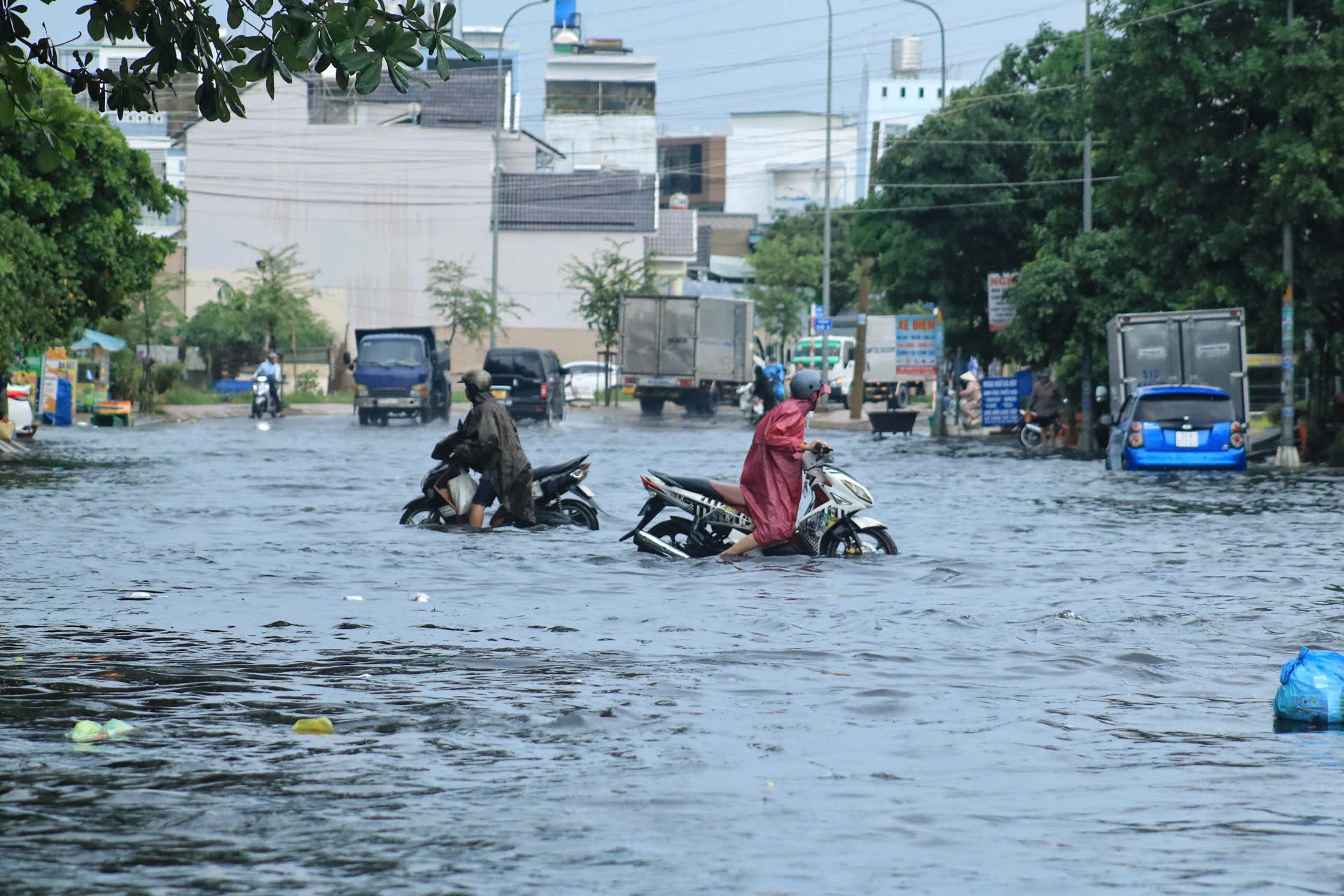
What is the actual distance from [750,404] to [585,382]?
64.6 feet

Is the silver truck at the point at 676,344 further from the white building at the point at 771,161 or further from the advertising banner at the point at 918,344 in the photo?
the white building at the point at 771,161

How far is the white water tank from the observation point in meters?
145

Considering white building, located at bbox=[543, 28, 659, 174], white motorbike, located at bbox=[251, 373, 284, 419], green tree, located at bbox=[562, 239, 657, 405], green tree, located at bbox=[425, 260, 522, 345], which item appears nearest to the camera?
white motorbike, located at bbox=[251, 373, 284, 419]

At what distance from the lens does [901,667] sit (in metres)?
9.70

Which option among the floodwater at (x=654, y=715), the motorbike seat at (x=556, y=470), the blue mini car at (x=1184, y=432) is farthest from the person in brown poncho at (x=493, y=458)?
the blue mini car at (x=1184, y=432)

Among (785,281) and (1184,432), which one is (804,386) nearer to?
(1184,432)

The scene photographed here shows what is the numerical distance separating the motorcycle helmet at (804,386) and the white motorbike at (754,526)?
46cm

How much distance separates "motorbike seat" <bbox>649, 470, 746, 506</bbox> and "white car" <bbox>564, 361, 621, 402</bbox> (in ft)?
179

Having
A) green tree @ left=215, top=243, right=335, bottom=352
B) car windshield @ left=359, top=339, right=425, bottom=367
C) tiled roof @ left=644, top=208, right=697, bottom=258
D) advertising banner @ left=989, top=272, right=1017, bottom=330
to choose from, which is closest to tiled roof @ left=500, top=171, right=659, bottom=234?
tiled roof @ left=644, top=208, right=697, bottom=258

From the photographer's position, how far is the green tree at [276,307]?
2872 inches

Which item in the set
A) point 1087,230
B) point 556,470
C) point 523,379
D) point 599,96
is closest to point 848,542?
point 556,470

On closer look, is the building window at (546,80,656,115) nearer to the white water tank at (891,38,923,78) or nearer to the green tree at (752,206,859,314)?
the green tree at (752,206,859,314)

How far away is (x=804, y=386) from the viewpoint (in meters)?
14.8

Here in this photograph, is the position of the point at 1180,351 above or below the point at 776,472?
above
